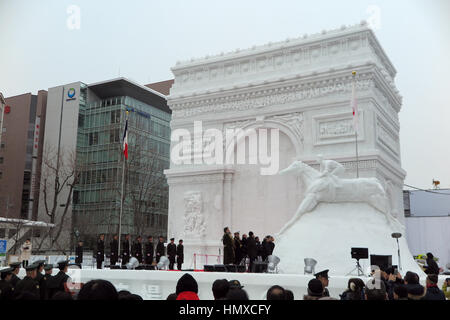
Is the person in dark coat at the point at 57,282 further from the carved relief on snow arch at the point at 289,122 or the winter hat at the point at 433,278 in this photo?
the carved relief on snow arch at the point at 289,122

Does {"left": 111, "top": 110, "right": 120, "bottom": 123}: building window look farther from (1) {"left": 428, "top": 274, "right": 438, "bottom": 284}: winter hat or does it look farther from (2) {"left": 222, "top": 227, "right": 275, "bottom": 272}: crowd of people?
(1) {"left": 428, "top": 274, "right": 438, "bottom": 284}: winter hat

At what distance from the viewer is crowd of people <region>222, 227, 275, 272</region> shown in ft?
53.3

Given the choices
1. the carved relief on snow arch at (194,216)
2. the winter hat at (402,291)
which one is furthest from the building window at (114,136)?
the winter hat at (402,291)

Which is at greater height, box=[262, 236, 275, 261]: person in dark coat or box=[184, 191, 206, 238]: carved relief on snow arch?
box=[184, 191, 206, 238]: carved relief on snow arch

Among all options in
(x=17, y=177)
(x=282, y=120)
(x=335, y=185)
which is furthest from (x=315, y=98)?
(x=17, y=177)

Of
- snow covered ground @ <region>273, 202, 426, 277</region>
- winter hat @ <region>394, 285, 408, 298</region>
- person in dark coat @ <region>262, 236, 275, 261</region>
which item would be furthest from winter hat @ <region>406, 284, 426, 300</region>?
person in dark coat @ <region>262, 236, 275, 261</region>

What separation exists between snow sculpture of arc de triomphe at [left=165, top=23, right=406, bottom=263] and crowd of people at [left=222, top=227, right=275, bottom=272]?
6380 millimetres

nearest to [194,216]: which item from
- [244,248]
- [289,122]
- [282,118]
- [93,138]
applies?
[282,118]

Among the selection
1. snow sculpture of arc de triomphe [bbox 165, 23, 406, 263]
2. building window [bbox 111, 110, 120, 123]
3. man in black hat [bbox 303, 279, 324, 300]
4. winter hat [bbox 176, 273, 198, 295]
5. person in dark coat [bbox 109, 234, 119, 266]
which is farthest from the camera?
building window [bbox 111, 110, 120, 123]

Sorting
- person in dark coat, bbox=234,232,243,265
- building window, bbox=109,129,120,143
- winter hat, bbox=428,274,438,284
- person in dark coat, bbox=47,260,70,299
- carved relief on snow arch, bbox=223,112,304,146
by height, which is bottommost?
person in dark coat, bbox=47,260,70,299

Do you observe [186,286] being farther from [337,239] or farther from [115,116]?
[115,116]

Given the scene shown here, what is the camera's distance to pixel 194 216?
25500 millimetres

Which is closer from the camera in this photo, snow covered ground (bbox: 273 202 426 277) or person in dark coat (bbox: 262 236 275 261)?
snow covered ground (bbox: 273 202 426 277)

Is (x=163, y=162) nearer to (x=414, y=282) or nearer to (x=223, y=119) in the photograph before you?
(x=223, y=119)
